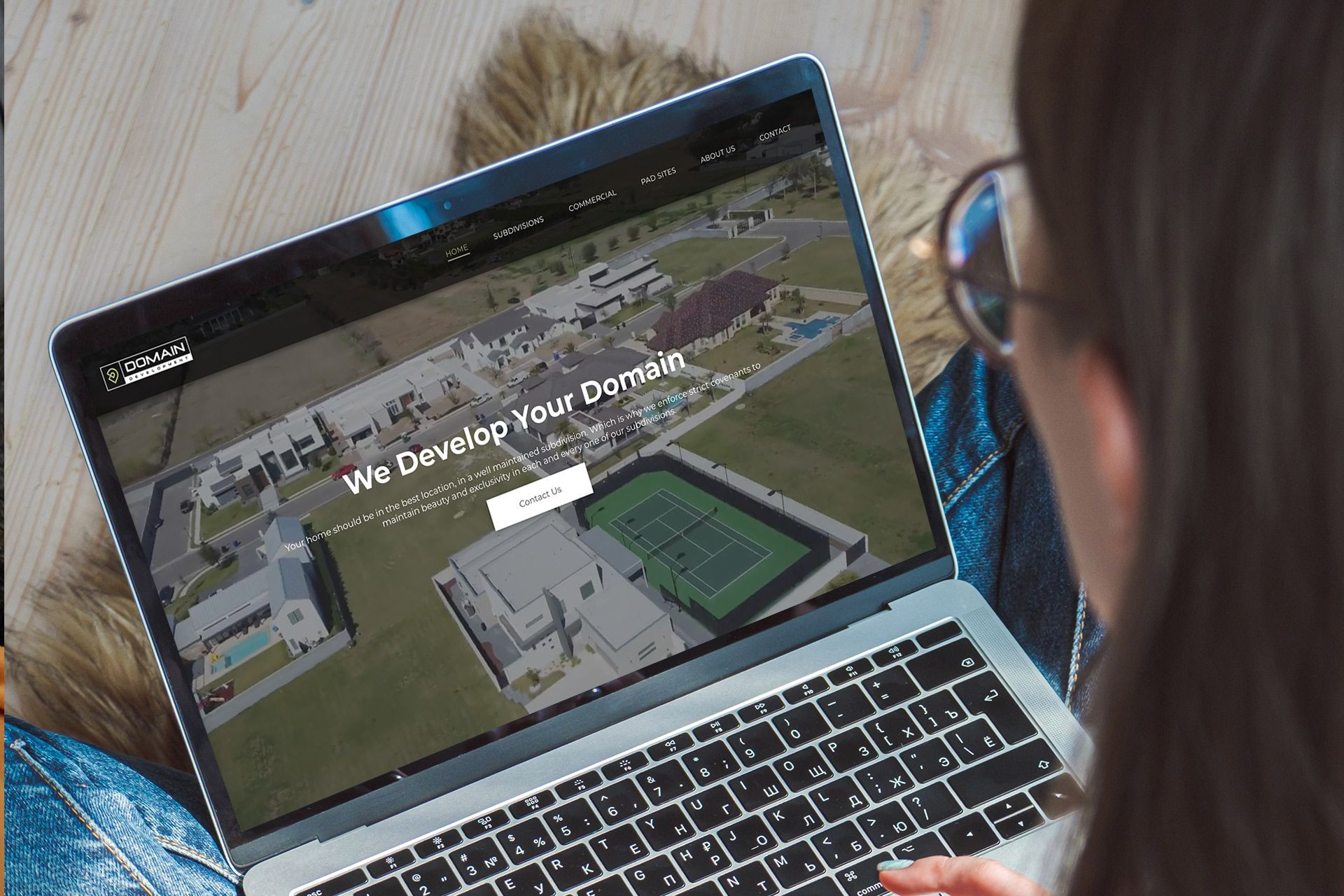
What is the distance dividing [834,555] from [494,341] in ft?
0.78

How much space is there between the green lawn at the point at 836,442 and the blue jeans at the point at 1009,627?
96 mm

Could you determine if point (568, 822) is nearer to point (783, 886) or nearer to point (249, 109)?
point (783, 886)

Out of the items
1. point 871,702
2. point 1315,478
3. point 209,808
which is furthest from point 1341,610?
point 209,808

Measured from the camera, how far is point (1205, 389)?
8.5 inches

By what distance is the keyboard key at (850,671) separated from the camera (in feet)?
1.73

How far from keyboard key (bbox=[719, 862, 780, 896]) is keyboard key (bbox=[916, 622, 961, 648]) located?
16 centimetres

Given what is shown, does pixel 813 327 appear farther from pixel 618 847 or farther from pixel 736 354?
pixel 618 847

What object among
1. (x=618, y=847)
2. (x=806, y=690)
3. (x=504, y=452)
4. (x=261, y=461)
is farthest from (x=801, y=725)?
(x=261, y=461)

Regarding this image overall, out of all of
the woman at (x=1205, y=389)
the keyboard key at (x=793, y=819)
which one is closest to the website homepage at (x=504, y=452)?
the keyboard key at (x=793, y=819)

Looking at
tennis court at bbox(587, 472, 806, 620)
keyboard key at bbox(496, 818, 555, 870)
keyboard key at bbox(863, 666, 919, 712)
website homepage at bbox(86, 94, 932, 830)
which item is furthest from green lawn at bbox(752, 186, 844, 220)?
keyboard key at bbox(496, 818, 555, 870)

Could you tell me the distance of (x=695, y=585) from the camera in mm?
525

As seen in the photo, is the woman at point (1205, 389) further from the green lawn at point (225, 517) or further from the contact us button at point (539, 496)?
the green lawn at point (225, 517)

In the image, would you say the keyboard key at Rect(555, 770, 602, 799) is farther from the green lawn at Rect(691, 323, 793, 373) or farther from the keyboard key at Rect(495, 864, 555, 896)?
the green lawn at Rect(691, 323, 793, 373)

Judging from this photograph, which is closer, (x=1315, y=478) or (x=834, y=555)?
(x=1315, y=478)
